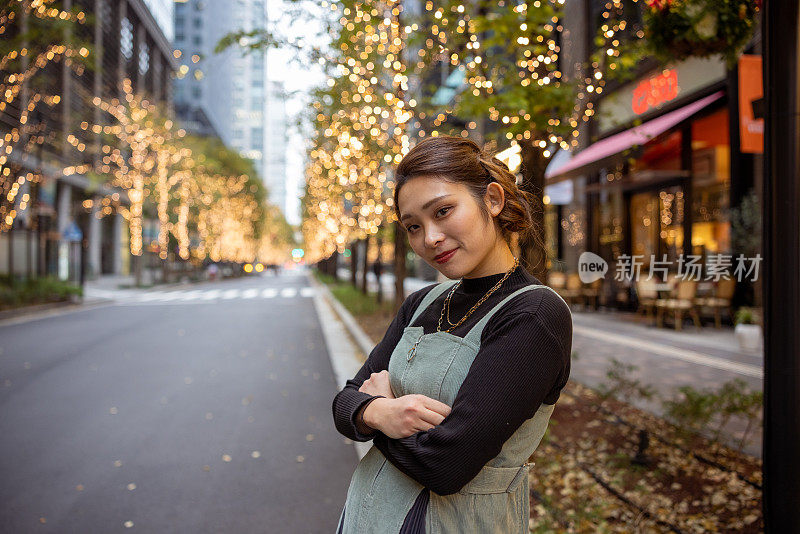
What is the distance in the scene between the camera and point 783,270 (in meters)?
2.21

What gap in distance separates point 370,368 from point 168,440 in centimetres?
411

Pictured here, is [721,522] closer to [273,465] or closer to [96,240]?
[273,465]

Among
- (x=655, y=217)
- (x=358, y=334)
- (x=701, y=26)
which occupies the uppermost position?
(x=701, y=26)

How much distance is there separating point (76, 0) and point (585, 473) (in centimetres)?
3564

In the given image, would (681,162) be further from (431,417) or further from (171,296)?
(171,296)

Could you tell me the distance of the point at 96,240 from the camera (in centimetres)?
4166

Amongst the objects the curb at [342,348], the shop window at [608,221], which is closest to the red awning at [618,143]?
the shop window at [608,221]

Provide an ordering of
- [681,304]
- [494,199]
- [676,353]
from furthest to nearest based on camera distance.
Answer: [676,353] < [681,304] < [494,199]

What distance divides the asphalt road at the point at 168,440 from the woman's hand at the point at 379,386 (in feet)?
7.57

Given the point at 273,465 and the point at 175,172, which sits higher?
the point at 175,172

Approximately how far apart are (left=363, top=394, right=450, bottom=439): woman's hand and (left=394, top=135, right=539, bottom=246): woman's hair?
530 millimetres

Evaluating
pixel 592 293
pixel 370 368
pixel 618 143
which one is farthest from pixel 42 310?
pixel 370 368

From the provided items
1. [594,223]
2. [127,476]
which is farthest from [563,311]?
[594,223]

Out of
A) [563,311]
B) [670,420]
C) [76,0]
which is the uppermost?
[76,0]
